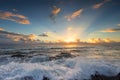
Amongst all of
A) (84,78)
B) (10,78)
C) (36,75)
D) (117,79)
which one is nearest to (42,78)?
(36,75)

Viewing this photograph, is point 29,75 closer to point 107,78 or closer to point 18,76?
point 18,76

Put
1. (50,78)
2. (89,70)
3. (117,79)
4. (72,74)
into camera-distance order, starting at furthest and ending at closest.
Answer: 1. (89,70)
2. (72,74)
3. (50,78)
4. (117,79)

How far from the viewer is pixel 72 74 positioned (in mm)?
10992

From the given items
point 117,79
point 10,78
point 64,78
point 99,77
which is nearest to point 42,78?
point 64,78

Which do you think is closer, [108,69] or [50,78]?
[50,78]

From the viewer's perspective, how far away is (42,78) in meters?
10.3

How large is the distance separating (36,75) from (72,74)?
110 inches

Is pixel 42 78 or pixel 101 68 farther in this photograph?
pixel 101 68

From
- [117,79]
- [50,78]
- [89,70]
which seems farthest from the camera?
[89,70]

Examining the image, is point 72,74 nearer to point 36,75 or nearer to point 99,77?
point 99,77

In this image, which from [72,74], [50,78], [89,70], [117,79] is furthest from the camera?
[89,70]

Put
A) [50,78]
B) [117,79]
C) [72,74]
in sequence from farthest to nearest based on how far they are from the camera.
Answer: [72,74] < [50,78] < [117,79]

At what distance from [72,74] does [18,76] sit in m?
4.09

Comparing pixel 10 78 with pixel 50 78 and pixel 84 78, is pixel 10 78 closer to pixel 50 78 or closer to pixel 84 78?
pixel 50 78
